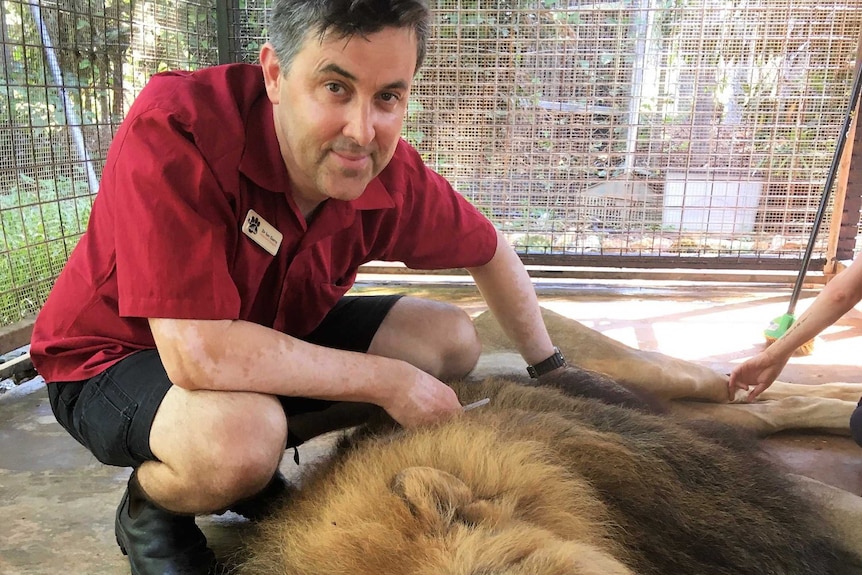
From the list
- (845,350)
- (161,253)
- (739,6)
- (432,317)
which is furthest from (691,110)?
(161,253)

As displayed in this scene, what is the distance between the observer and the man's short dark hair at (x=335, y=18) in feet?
5.15

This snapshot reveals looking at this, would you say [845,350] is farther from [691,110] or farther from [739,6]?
[739,6]

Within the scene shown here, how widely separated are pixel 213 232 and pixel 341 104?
1.34 feet

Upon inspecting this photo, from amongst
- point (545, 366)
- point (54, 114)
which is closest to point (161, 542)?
point (545, 366)

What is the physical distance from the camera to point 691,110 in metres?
4.85

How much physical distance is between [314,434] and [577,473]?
101 cm

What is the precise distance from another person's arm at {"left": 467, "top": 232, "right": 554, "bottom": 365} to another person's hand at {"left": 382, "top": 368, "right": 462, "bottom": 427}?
644 millimetres

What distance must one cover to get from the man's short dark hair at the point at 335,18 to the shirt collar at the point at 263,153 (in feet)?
0.60

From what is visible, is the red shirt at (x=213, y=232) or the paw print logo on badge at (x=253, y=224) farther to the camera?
the paw print logo on badge at (x=253, y=224)

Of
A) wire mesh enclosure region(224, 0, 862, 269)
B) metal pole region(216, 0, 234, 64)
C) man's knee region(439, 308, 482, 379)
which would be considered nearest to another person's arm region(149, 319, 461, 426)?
man's knee region(439, 308, 482, 379)

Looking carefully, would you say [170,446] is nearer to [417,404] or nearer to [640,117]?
[417,404]

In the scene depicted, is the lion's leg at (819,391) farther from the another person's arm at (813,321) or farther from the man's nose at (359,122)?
the man's nose at (359,122)

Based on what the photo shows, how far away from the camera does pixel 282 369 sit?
1683 millimetres

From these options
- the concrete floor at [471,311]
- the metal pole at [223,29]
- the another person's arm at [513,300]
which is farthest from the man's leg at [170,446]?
the metal pole at [223,29]
